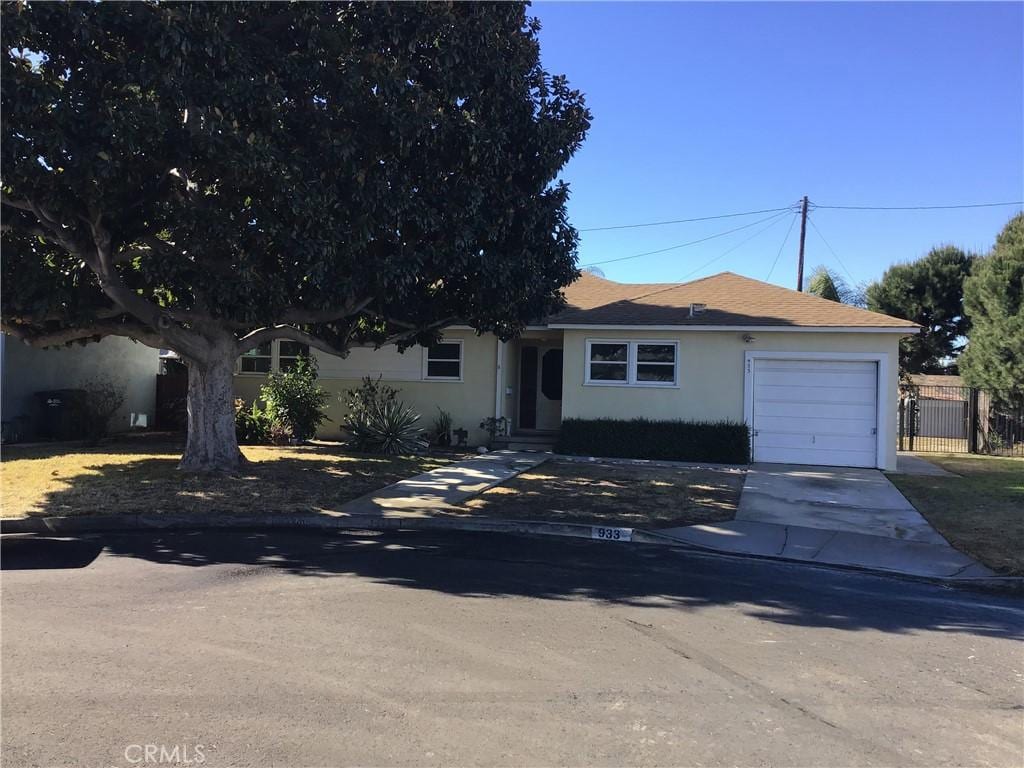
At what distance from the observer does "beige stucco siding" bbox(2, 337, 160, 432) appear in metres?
15.8

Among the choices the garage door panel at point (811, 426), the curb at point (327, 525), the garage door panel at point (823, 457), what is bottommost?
the curb at point (327, 525)

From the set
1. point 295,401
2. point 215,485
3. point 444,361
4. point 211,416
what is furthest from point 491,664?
point 444,361

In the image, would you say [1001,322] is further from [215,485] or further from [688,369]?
[215,485]

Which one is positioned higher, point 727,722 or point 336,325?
point 336,325

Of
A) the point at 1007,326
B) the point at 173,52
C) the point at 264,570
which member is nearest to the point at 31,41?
the point at 173,52

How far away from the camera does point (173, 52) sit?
8.20 m

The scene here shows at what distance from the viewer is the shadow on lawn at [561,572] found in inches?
231

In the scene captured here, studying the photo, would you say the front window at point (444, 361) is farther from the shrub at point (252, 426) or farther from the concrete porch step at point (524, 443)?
the shrub at point (252, 426)

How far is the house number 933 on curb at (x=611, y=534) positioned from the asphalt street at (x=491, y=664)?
1256mm

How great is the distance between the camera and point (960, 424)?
21.1m

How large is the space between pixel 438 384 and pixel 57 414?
29.2 feet

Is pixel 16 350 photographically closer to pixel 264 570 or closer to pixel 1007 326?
pixel 264 570

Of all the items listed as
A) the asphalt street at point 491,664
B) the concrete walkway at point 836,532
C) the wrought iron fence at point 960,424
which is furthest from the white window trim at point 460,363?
the wrought iron fence at point 960,424

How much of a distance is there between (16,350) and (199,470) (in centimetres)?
783
